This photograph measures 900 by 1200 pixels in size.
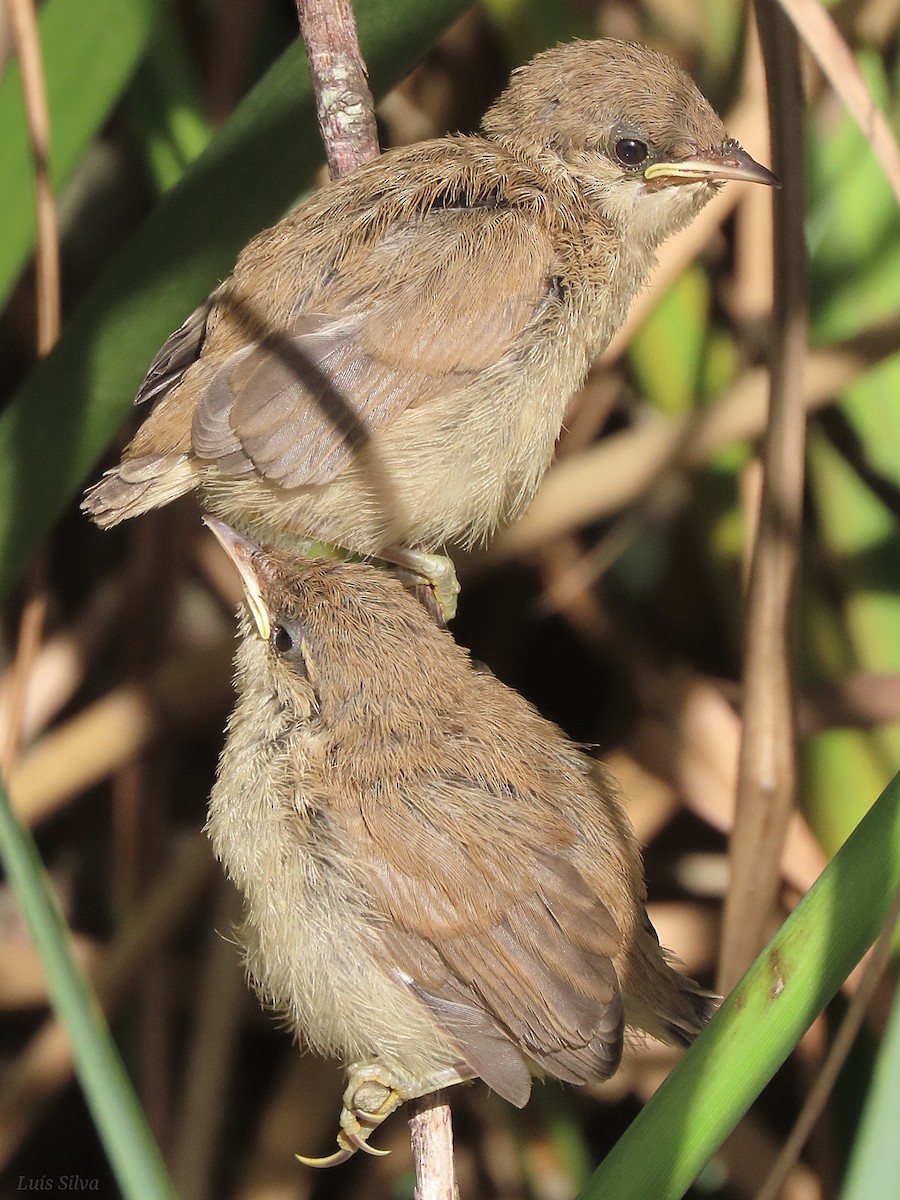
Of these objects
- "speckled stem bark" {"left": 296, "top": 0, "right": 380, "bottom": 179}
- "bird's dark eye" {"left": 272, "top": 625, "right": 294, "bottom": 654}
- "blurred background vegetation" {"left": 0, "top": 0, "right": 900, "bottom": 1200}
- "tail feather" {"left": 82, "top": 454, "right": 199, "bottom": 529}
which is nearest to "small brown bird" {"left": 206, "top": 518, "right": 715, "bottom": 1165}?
"bird's dark eye" {"left": 272, "top": 625, "right": 294, "bottom": 654}

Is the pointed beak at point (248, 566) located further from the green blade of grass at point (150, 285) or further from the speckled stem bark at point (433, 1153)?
the speckled stem bark at point (433, 1153)

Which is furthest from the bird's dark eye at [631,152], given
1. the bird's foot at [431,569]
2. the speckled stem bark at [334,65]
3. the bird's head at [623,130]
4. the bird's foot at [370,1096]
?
the bird's foot at [370,1096]

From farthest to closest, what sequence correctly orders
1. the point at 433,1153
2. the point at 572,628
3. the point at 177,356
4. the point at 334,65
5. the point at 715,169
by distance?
the point at 572,628, the point at 177,356, the point at 715,169, the point at 334,65, the point at 433,1153

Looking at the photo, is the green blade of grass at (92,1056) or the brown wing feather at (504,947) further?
the brown wing feather at (504,947)

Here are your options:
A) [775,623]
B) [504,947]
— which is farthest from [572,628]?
[504,947]

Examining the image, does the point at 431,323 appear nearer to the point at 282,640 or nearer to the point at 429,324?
the point at 429,324

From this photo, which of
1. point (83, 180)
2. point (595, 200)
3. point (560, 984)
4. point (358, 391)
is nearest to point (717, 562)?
point (595, 200)
